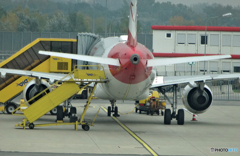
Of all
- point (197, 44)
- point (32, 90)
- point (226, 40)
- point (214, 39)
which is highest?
point (214, 39)

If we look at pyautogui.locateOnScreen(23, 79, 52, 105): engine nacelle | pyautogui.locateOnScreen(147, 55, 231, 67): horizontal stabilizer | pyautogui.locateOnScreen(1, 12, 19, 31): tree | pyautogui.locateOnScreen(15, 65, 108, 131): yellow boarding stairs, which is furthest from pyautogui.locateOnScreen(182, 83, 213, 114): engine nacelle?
pyautogui.locateOnScreen(1, 12, 19, 31): tree

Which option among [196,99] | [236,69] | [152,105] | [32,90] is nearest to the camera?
[196,99]

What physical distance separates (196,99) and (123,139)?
22.8 ft

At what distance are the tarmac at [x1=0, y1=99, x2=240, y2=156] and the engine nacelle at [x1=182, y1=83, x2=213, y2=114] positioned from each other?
3.43 ft

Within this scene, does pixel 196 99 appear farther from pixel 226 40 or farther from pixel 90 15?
pixel 90 15

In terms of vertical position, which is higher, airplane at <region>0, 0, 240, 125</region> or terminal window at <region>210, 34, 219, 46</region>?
terminal window at <region>210, 34, 219, 46</region>

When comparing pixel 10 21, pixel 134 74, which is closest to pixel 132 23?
pixel 134 74

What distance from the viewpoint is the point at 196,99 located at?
2488 centimetres

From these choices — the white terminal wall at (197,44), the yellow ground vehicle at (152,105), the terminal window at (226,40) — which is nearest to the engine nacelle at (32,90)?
the yellow ground vehicle at (152,105)

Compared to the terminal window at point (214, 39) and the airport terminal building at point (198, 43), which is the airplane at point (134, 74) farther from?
the terminal window at point (214, 39)

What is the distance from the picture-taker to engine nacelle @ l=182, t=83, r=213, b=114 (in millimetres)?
24844

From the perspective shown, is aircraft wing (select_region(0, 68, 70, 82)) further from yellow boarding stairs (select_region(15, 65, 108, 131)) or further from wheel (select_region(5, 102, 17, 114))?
Answer: wheel (select_region(5, 102, 17, 114))

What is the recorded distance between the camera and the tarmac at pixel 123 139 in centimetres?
1639

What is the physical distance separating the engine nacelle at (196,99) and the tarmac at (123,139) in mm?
1044
